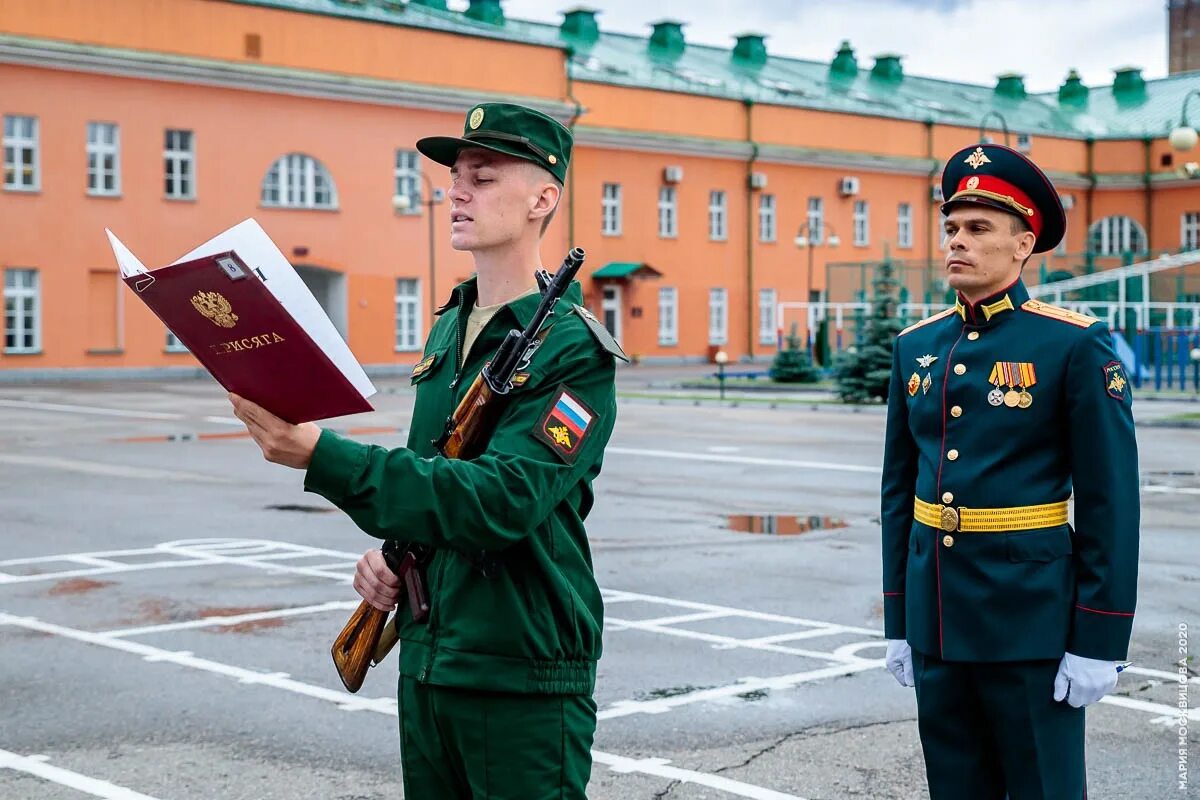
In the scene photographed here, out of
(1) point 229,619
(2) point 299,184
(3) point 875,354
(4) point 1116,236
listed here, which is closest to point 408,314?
(2) point 299,184

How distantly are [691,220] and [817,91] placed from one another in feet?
32.2

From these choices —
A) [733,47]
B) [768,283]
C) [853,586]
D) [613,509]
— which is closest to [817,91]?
[733,47]

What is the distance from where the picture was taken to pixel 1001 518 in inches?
162

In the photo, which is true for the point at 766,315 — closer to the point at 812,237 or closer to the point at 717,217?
the point at 812,237

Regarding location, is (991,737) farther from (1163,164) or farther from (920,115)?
(1163,164)

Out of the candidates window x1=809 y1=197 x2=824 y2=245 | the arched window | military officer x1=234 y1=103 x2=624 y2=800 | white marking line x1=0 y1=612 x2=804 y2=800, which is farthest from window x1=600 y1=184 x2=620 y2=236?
military officer x1=234 y1=103 x2=624 y2=800

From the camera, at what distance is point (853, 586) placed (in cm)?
1084

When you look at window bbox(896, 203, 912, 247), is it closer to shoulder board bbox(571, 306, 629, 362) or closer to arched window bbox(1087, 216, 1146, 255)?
arched window bbox(1087, 216, 1146, 255)

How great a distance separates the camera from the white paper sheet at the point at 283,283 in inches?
113

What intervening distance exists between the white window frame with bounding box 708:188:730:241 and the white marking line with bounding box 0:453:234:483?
38.8 meters

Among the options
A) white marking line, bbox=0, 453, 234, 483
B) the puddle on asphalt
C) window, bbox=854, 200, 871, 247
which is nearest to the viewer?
the puddle on asphalt

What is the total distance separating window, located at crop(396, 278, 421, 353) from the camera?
4872 cm

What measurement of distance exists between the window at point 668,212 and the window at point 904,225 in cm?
1097

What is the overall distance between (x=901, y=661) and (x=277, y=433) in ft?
6.51
